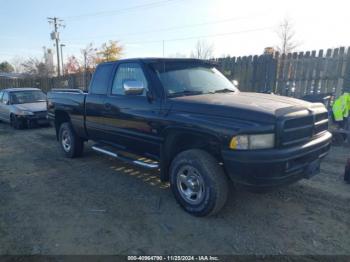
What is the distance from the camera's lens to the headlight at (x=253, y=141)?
9.71ft

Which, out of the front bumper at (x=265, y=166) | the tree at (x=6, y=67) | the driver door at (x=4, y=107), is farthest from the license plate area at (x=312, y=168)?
the tree at (x=6, y=67)

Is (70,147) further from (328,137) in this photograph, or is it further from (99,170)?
(328,137)

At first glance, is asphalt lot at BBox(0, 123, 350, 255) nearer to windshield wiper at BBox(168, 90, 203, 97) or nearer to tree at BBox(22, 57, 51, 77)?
windshield wiper at BBox(168, 90, 203, 97)

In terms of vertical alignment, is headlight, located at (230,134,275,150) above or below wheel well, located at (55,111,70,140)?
above

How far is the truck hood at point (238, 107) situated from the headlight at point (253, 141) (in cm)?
18

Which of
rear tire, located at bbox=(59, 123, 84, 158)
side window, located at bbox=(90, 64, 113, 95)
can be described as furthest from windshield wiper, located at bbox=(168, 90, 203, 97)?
rear tire, located at bbox=(59, 123, 84, 158)

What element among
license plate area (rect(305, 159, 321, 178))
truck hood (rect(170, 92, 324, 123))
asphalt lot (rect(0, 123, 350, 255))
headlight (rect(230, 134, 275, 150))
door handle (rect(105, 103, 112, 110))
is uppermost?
truck hood (rect(170, 92, 324, 123))

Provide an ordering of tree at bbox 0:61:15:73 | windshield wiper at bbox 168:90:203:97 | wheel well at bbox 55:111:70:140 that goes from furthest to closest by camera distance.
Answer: tree at bbox 0:61:15:73 → wheel well at bbox 55:111:70:140 → windshield wiper at bbox 168:90:203:97

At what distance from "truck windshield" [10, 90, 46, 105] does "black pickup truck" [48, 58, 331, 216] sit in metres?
7.62

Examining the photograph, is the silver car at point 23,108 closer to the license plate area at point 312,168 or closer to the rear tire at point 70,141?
the rear tire at point 70,141

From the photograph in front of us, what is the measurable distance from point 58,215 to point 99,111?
203 centimetres

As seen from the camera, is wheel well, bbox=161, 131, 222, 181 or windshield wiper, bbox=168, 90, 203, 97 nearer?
wheel well, bbox=161, 131, 222, 181

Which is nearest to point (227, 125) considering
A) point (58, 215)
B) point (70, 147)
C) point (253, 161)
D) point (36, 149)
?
point (253, 161)

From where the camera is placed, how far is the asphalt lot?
9.80ft
